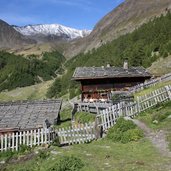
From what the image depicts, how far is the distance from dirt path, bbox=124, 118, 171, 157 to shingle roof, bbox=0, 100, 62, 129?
14632mm

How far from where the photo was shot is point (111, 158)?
1656 cm

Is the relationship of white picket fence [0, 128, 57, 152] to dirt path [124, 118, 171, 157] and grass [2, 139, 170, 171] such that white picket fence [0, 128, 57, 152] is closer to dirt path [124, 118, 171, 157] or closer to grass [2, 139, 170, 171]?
grass [2, 139, 170, 171]

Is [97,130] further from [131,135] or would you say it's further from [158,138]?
[158,138]

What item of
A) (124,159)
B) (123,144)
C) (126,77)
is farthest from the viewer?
(126,77)

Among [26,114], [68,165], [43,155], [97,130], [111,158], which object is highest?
[26,114]

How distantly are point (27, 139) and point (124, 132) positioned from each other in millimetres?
6039

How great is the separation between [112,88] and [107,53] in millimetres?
106736

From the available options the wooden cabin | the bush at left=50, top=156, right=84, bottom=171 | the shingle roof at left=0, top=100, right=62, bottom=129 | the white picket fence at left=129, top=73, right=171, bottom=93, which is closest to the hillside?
the wooden cabin

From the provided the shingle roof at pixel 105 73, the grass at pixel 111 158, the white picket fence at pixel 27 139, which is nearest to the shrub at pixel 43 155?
the grass at pixel 111 158

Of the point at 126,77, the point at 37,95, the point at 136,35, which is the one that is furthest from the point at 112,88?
the point at 37,95

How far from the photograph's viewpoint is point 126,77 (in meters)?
51.0

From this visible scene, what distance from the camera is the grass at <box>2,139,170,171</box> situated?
15.0 m

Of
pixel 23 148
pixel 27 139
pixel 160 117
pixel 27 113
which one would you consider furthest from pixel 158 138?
pixel 27 113

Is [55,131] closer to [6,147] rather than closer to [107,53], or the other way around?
[6,147]
